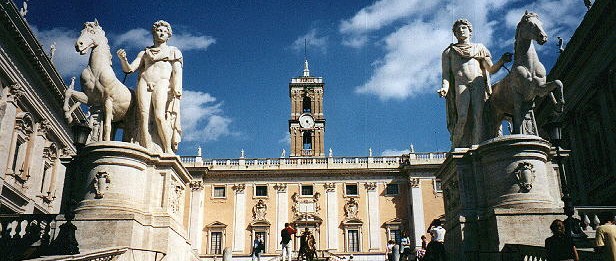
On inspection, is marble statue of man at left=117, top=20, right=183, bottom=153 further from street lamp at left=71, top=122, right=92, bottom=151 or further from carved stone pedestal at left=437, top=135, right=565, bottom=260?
carved stone pedestal at left=437, top=135, right=565, bottom=260

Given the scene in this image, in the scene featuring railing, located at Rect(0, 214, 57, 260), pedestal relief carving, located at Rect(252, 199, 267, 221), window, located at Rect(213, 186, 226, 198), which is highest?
window, located at Rect(213, 186, 226, 198)

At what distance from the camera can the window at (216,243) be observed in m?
43.7

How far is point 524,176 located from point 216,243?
38215mm

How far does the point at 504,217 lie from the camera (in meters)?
8.46

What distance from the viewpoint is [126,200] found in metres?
9.06

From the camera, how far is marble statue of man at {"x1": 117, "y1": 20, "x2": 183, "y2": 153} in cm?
1012

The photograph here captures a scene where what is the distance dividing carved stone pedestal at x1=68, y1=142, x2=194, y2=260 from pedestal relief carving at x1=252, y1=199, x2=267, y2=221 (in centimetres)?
3483

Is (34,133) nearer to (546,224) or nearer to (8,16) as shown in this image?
(8,16)

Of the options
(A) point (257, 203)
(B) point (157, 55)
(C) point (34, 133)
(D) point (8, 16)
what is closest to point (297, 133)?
(A) point (257, 203)

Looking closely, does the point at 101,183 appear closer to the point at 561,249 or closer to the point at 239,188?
the point at 561,249

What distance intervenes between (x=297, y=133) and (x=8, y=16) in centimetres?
3818

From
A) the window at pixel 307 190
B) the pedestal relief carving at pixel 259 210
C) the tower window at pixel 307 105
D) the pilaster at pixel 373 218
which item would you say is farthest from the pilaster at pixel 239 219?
the tower window at pixel 307 105

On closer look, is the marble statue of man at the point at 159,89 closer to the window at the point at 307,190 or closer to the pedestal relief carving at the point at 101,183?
the pedestal relief carving at the point at 101,183

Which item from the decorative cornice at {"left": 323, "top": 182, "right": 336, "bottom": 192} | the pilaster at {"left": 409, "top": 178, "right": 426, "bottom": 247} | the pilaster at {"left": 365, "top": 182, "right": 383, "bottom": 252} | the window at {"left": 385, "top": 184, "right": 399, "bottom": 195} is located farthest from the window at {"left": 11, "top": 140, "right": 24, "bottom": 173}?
the pilaster at {"left": 409, "top": 178, "right": 426, "bottom": 247}
